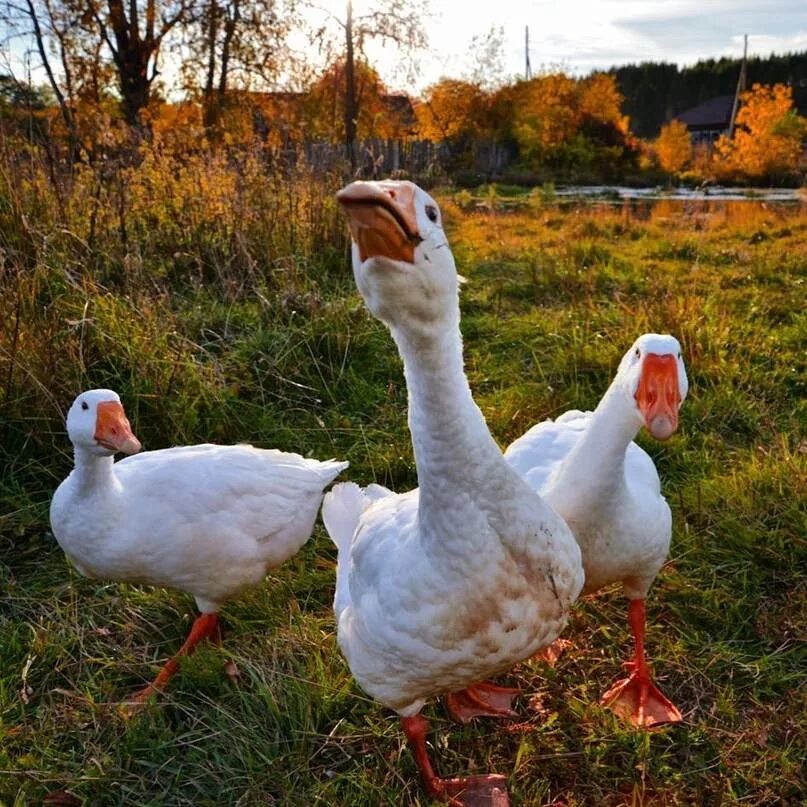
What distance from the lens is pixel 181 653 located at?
8.95 feet

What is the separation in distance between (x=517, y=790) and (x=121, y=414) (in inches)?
77.6

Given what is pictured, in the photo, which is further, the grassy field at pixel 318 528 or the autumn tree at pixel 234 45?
the autumn tree at pixel 234 45

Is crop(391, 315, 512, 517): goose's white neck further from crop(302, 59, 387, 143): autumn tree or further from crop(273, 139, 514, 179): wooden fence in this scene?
crop(302, 59, 387, 143): autumn tree

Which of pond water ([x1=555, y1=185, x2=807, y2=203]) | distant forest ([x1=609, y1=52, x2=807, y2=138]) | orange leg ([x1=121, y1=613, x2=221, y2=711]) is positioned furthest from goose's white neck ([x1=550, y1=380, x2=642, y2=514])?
distant forest ([x1=609, y1=52, x2=807, y2=138])

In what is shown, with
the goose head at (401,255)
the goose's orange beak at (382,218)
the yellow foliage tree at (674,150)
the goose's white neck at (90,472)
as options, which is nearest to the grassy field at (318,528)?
the goose's white neck at (90,472)

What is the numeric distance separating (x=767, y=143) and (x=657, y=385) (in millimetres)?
26081

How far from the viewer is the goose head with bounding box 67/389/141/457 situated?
2645 mm

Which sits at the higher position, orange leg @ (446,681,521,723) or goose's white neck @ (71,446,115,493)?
goose's white neck @ (71,446,115,493)

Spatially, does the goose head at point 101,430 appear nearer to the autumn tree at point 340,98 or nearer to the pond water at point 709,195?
the autumn tree at point 340,98

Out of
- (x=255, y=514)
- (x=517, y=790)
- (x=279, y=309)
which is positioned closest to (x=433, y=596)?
(x=517, y=790)

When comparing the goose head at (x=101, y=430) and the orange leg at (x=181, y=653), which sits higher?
the goose head at (x=101, y=430)

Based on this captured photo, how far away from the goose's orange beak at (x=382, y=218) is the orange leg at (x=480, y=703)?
5.74ft

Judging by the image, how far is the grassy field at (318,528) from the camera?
7.45 ft

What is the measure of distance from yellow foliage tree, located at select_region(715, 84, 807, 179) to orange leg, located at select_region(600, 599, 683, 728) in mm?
25315
